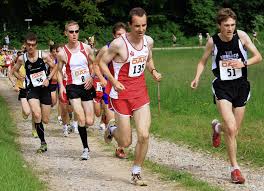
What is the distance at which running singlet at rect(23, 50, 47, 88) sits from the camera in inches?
422

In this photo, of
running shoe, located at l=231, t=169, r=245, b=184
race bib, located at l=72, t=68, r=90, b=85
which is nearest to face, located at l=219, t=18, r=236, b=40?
running shoe, located at l=231, t=169, r=245, b=184

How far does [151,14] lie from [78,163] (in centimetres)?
5325

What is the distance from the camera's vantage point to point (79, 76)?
9969mm

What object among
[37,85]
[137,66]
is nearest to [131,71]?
[137,66]

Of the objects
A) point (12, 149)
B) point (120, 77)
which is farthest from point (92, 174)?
point (12, 149)

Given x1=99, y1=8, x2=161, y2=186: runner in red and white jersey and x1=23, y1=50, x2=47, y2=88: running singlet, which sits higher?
x1=99, y1=8, x2=161, y2=186: runner in red and white jersey

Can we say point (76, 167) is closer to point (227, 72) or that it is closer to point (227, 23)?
point (227, 72)

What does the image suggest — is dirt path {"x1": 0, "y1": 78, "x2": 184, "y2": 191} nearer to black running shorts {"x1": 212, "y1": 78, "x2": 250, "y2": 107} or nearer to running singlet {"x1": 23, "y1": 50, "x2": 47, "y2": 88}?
running singlet {"x1": 23, "y1": 50, "x2": 47, "y2": 88}

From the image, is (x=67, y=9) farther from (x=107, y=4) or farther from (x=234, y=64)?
(x=234, y=64)

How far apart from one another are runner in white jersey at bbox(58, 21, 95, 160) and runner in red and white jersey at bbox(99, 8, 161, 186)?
1.89 m

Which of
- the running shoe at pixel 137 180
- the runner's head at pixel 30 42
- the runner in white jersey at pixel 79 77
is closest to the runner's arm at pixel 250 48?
the running shoe at pixel 137 180

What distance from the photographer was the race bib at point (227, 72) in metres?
8.07

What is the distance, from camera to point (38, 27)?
2224 inches

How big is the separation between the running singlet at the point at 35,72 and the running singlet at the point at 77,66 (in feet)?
3.09
